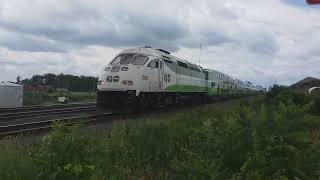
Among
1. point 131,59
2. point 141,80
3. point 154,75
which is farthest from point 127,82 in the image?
point 154,75

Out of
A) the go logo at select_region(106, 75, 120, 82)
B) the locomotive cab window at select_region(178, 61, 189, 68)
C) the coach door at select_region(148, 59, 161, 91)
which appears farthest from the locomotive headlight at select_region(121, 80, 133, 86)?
the locomotive cab window at select_region(178, 61, 189, 68)

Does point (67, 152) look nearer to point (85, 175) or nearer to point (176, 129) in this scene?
point (85, 175)

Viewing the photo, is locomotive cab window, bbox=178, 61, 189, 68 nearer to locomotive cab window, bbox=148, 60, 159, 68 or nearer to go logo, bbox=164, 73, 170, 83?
go logo, bbox=164, 73, 170, 83

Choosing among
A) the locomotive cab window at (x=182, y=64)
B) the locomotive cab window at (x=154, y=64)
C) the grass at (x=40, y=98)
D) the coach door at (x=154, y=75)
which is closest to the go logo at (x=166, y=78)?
the coach door at (x=154, y=75)

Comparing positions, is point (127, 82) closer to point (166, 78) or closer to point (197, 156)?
point (166, 78)

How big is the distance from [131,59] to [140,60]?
0.47 m

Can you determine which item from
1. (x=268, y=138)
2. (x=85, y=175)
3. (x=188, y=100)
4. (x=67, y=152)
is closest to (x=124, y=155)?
(x=67, y=152)

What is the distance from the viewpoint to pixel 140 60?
26.4m

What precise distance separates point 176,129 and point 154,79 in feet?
56.8

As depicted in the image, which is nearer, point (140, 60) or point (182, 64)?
point (140, 60)

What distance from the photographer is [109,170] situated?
6043 mm

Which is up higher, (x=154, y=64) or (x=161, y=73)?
(x=154, y=64)

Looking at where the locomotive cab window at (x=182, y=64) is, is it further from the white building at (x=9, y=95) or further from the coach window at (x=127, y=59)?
the white building at (x=9, y=95)

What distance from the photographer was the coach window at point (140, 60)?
1027 inches
